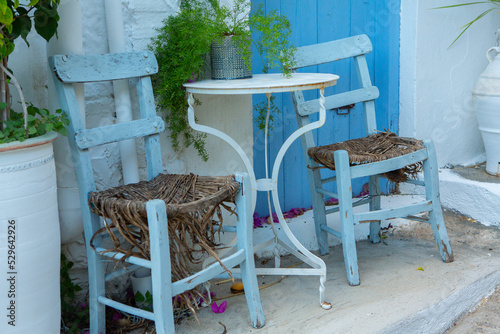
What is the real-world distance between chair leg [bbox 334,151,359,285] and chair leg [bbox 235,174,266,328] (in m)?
0.47

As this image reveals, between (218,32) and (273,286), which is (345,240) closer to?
(273,286)

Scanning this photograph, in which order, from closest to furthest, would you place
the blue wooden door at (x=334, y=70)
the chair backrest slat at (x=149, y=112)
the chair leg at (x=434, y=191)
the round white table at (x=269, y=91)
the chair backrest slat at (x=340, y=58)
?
the round white table at (x=269, y=91) < the chair backrest slat at (x=149, y=112) < the chair leg at (x=434, y=191) < the chair backrest slat at (x=340, y=58) < the blue wooden door at (x=334, y=70)

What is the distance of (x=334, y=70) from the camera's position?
325cm

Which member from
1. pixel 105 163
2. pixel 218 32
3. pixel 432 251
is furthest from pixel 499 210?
pixel 105 163

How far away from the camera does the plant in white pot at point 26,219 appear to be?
1.60 metres

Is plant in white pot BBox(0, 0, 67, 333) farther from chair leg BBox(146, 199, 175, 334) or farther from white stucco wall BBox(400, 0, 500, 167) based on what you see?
white stucco wall BBox(400, 0, 500, 167)

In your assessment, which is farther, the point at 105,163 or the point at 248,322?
the point at 105,163

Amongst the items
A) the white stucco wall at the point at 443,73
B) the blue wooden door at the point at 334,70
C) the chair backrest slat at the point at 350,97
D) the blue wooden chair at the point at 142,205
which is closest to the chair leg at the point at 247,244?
the blue wooden chair at the point at 142,205

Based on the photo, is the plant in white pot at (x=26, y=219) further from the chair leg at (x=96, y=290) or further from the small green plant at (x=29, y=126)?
the chair leg at (x=96, y=290)

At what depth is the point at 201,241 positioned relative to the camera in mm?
1918

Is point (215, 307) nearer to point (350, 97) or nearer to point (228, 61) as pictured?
point (228, 61)

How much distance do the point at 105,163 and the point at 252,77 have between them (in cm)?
71

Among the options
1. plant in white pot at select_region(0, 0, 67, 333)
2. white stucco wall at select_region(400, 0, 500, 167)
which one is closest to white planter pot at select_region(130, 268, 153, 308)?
plant in white pot at select_region(0, 0, 67, 333)

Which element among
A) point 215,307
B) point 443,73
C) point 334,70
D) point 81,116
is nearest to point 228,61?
point 81,116
